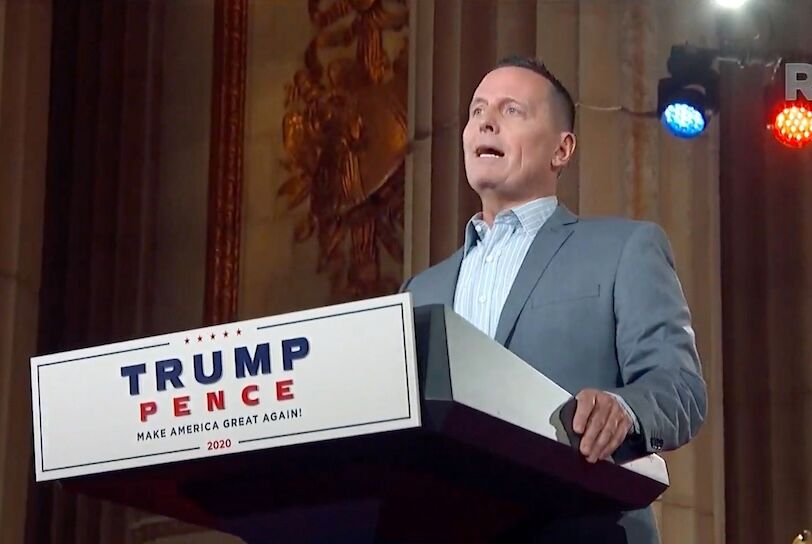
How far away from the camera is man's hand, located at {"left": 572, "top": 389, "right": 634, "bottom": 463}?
1.92m

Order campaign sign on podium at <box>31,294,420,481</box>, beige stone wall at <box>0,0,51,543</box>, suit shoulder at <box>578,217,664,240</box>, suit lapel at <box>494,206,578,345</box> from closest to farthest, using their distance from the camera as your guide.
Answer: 1. campaign sign on podium at <box>31,294,420,481</box>
2. suit lapel at <box>494,206,578,345</box>
3. suit shoulder at <box>578,217,664,240</box>
4. beige stone wall at <box>0,0,51,543</box>

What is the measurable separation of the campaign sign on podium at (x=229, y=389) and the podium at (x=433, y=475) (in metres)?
0.02

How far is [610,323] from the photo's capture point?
7.61 ft

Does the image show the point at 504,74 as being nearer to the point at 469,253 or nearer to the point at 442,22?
the point at 469,253

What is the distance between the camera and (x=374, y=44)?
291 inches

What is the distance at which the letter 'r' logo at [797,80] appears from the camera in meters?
5.91

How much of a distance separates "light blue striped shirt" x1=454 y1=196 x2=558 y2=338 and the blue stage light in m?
2.85

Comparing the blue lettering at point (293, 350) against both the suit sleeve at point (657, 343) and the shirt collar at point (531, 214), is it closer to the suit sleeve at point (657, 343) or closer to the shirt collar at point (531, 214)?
the suit sleeve at point (657, 343)

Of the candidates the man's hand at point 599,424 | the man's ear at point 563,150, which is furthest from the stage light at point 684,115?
the man's hand at point 599,424

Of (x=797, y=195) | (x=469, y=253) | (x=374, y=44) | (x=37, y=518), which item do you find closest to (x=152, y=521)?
(x=37, y=518)

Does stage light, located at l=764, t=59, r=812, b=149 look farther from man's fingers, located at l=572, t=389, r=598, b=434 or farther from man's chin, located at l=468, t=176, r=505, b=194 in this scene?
man's fingers, located at l=572, t=389, r=598, b=434

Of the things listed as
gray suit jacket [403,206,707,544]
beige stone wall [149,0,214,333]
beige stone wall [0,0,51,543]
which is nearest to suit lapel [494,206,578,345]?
gray suit jacket [403,206,707,544]

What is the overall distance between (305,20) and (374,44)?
1.53 feet

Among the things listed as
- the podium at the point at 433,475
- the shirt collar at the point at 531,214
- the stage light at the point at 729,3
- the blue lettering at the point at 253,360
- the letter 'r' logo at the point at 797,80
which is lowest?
the podium at the point at 433,475
